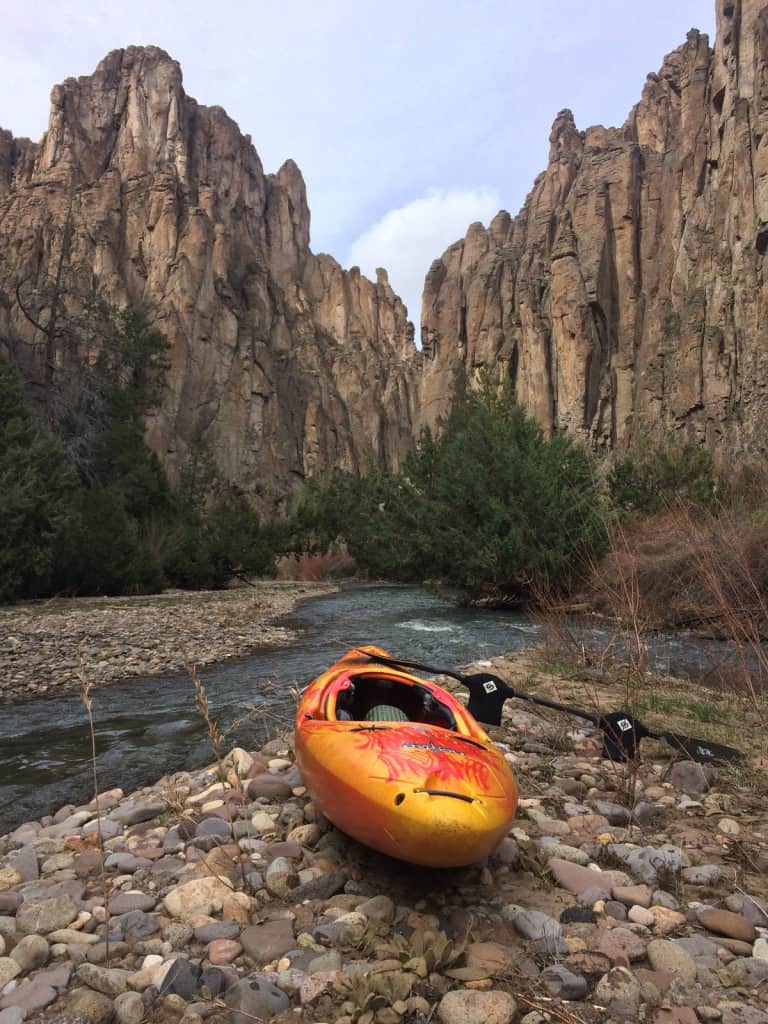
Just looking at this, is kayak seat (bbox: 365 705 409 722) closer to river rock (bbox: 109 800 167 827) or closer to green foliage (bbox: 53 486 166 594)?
river rock (bbox: 109 800 167 827)

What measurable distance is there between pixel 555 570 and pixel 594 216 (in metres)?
57.6

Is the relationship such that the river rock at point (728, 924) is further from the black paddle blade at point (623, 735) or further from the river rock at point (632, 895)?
the black paddle blade at point (623, 735)

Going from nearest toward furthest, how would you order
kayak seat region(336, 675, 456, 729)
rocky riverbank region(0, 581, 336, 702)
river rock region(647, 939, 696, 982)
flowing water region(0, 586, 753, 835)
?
river rock region(647, 939, 696, 982) → kayak seat region(336, 675, 456, 729) → flowing water region(0, 586, 753, 835) → rocky riverbank region(0, 581, 336, 702)

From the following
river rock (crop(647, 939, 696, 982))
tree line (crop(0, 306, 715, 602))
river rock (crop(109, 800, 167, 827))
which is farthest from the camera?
tree line (crop(0, 306, 715, 602))

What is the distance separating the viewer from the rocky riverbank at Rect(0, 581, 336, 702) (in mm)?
8477

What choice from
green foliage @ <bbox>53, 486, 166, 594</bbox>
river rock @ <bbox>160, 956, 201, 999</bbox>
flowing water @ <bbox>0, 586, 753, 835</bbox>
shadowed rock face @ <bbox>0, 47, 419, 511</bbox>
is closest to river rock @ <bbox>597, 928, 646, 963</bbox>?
river rock @ <bbox>160, 956, 201, 999</bbox>

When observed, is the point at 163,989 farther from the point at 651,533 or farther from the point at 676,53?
the point at 676,53

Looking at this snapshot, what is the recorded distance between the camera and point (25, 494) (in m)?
15.4

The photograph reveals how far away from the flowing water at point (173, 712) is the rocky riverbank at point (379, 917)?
37.1 inches

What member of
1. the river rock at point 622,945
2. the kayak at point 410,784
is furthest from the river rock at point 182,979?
the river rock at point 622,945

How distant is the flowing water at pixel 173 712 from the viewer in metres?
4.81

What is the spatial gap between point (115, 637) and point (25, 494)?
6.28 metres

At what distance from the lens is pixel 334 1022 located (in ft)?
6.44

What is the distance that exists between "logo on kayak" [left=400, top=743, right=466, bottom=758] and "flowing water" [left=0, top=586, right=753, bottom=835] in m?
2.12
